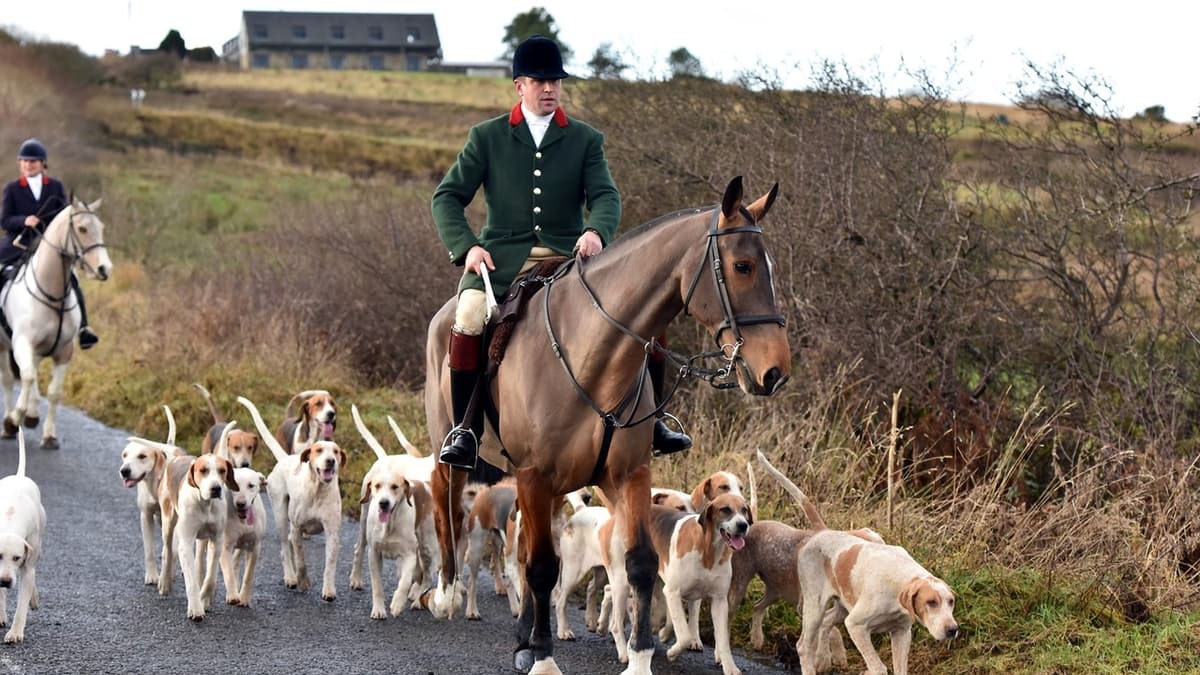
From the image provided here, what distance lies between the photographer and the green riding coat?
24.2 ft

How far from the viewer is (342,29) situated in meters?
75.4

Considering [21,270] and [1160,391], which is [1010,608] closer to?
[1160,391]

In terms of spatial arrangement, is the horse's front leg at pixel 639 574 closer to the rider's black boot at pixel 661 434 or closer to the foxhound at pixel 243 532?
the rider's black boot at pixel 661 434

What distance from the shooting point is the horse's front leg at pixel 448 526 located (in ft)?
26.2

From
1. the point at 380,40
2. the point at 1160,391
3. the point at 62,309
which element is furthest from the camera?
the point at 380,40

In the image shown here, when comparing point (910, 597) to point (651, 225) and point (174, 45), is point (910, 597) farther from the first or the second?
point (174, 45)

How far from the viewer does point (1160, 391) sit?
9.50 m

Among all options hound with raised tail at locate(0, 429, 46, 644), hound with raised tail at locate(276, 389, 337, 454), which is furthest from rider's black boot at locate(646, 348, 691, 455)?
hound with raised tail at locate(276, 389, 337, 454)

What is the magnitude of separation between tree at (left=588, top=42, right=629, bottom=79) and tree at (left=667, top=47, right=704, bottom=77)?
47cm

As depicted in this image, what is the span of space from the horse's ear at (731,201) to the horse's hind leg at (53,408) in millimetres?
9896

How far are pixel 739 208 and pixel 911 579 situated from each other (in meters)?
1.87

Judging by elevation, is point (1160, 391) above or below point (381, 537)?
above

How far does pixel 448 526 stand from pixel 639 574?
1.83m

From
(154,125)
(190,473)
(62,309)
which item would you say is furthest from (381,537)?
(154,125)
